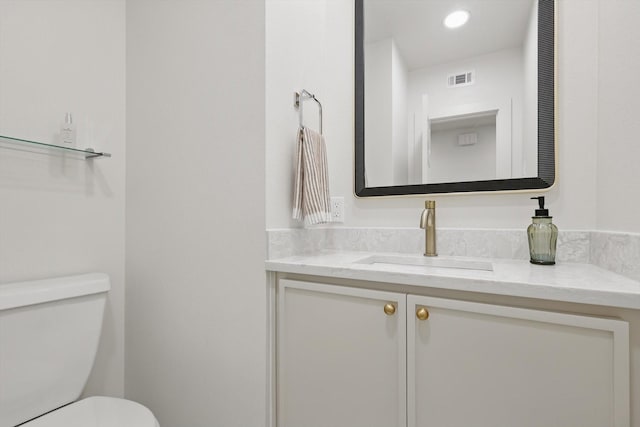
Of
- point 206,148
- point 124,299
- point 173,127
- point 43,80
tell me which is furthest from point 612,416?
point 43,80

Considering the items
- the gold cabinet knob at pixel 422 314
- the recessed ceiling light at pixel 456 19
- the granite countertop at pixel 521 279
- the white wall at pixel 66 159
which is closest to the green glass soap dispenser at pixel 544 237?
the granite countertop at pixel 521 279

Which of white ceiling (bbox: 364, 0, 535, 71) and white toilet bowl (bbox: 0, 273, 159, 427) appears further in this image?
white ceiling (bbox: 364, 0, 535, 71)

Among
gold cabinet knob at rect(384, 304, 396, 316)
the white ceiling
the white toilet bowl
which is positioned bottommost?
the white toilet bowl

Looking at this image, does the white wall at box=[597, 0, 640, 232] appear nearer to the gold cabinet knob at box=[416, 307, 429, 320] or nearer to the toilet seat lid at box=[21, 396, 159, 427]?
the gold cabinet knob at box=[416, 307, 429, 320]

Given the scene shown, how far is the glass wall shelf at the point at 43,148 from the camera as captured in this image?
102cm

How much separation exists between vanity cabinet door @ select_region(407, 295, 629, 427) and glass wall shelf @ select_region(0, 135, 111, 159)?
4.25 ft

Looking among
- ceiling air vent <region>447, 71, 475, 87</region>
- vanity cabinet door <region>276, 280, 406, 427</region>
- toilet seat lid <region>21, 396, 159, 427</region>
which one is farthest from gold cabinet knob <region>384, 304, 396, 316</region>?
ceiling air vent <region>447, 71, 475, 87</region>

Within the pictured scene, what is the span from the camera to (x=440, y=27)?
4.06 ft

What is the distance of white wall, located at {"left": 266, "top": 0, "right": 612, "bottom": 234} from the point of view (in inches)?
39.5

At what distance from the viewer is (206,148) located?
1.14 metres

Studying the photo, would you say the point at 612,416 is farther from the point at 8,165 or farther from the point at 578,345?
the point at 8,165

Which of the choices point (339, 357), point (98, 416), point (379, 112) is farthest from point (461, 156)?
point (98, 416)

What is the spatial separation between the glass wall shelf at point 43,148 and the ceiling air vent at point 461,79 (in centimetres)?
141

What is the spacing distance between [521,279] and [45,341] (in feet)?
4.57
